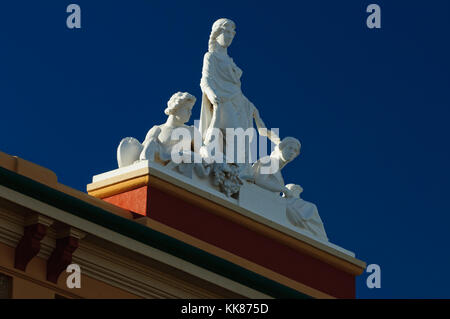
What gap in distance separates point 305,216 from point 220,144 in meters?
2.01

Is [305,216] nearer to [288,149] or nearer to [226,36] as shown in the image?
[288,149]

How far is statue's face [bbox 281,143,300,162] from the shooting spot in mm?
36562

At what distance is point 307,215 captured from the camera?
35.8 metres

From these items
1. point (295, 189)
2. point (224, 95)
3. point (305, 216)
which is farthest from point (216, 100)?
point (305, 216)

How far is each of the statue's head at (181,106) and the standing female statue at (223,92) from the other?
0.83 m

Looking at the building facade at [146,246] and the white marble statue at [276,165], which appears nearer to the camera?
the building facade at [146,246]

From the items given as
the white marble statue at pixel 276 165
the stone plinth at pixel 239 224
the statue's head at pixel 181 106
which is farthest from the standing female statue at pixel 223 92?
the stone plinth at pixel 239 224

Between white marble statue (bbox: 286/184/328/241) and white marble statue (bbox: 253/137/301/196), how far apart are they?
25cm

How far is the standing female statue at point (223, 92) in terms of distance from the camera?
35875 mm

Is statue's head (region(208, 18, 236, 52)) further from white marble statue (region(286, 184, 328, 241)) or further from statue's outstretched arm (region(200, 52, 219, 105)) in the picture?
white marble statue (region(286, 184, 328, 241))

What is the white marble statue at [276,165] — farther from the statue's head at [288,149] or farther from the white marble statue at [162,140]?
the white marble statue at [162,140]
